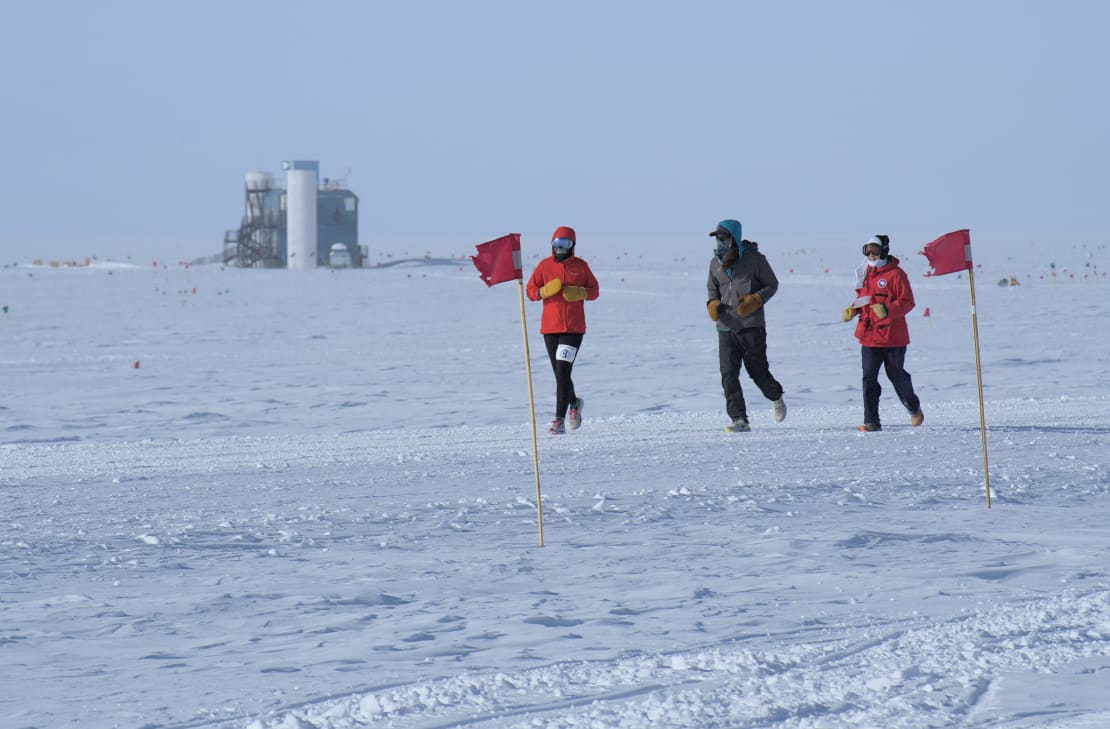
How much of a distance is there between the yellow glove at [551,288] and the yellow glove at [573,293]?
0.05 meters

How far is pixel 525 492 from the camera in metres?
9.20

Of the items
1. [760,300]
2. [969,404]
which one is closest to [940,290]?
[969,404]

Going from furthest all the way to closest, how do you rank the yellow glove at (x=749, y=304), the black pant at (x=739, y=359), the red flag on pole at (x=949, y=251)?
the black pant at (x=739, y=359)
the yellow glove at (x=749, y=304)
the red flag on pole at (x=949, y=251)

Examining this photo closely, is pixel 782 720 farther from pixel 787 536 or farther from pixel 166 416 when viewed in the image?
pixel 166 416

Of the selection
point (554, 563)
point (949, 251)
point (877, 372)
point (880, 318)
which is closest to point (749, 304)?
point (880, 318)

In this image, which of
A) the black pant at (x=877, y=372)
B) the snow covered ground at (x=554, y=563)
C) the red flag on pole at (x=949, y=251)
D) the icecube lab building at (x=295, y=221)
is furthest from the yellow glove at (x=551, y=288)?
the icecube lab building at (x=295, y=221)

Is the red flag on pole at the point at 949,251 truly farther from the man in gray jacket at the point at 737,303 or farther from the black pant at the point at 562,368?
the black pant at the point at 562,368

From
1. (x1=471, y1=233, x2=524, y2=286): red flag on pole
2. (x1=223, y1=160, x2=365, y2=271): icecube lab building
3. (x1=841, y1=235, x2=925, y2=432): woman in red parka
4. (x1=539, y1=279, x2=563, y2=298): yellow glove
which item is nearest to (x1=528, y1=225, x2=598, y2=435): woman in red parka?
(x1=539, y1=279, x2=563, y2=298): yellow glove

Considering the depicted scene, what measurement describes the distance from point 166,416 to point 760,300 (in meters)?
7.15

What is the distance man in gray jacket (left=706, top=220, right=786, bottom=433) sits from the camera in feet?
38.1

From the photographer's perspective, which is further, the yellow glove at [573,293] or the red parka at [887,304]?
the yellow glove at [573,293]

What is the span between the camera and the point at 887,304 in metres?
→ 11.5

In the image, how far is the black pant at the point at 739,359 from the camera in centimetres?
1173

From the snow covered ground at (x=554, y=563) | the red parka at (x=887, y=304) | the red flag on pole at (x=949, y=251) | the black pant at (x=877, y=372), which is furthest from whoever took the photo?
the black pant at (x=877, y=372)
